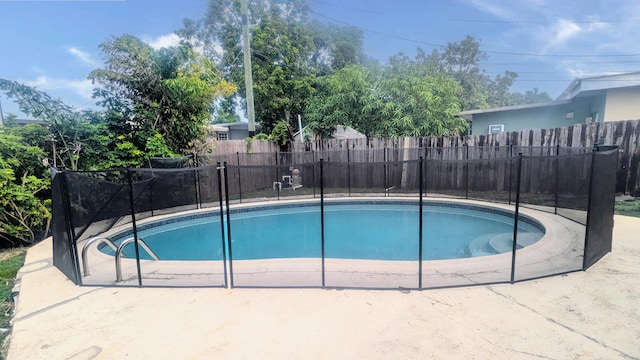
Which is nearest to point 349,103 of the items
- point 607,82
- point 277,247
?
point 277,247

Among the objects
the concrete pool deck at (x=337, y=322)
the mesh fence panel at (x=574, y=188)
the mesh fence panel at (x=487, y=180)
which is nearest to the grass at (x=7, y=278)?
the concrete pool deck at (x=337, y=322)

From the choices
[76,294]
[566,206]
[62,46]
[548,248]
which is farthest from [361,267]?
[62,46]

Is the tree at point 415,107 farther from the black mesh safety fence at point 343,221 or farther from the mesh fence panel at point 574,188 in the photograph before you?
the mesh fence panel at point 574,188

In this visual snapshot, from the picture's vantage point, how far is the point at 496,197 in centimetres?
848

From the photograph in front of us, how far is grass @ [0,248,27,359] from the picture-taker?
306 cm

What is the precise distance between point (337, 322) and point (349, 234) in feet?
15.6

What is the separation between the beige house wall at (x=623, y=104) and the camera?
364 inches

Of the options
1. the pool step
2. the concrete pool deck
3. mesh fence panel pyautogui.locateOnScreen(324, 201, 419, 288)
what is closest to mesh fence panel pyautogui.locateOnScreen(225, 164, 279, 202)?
mesh fence panel pyautogui.locateOnScreen(324, 201, 419, 288)

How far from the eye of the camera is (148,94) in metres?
8.61

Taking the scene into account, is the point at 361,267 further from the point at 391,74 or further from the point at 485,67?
the point at 485,67

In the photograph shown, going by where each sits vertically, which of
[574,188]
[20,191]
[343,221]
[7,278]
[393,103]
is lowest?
[343,221]

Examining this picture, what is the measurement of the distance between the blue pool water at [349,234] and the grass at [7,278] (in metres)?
1.55

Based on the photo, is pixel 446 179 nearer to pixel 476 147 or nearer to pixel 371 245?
pixel 476 147

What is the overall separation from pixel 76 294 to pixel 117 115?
5714 mm
